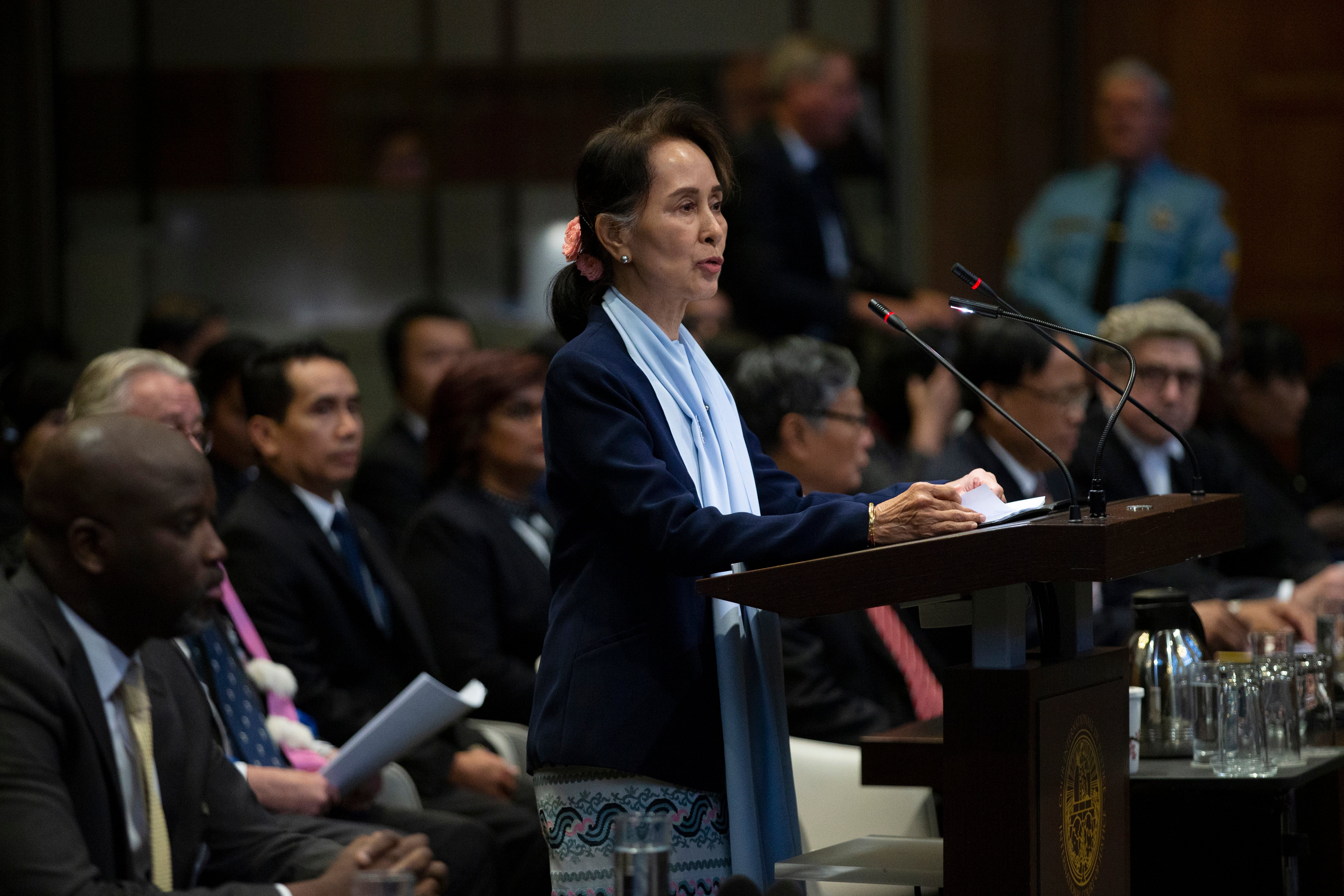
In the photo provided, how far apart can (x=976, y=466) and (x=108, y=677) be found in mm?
2552

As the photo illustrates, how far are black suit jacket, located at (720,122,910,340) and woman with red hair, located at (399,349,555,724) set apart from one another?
1.53 m

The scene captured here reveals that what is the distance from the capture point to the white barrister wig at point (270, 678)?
3.52m

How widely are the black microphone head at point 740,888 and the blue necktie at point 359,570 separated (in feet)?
7.65

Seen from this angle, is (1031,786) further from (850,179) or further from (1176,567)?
(850,179)

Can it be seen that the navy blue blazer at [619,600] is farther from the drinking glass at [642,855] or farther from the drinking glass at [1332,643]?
the drinking glass at [1332,643]

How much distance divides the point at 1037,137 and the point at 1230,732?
541cm

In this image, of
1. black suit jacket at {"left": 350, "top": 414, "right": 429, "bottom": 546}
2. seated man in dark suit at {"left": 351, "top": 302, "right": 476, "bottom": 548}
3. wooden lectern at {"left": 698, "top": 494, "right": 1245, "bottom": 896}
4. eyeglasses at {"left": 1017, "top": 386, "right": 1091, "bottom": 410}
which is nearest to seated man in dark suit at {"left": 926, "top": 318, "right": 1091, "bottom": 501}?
eyeglasses at {"left": 1017, "top": 386, "right": 1091, "bottom": 410}

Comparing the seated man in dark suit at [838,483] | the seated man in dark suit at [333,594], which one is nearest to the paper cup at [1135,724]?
the seated man in dark suit at [838,483]

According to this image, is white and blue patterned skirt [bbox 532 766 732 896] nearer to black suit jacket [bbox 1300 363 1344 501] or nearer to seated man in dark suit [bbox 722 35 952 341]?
seated man in dark suit [bbox 722 35 952 341]

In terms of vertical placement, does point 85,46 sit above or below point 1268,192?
above

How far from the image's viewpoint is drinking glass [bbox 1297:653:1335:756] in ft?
10.2

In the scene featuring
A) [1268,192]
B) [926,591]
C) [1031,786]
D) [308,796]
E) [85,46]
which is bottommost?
[308,796]

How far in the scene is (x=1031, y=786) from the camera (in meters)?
2.12

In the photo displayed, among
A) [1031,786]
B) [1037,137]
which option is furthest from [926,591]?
[1037,137]
